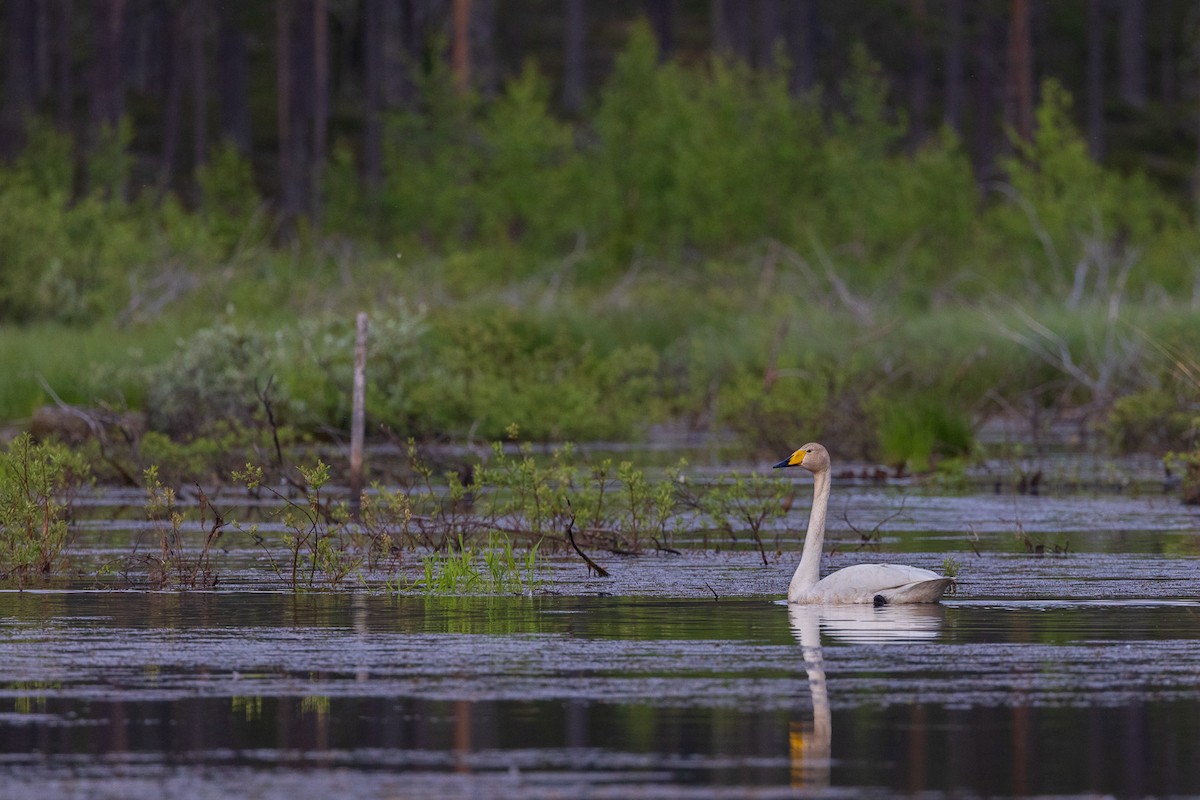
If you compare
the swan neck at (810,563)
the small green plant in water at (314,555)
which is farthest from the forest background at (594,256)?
the swan neck at (810,563)

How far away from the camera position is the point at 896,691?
885 centimetres

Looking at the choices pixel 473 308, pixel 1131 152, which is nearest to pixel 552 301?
pixel 473 308

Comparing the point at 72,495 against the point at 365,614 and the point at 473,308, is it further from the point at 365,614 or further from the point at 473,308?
the point at 473,308

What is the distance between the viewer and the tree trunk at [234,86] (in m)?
70.1

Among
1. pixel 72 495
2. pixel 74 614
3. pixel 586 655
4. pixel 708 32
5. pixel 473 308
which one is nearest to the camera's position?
pixel 586 655

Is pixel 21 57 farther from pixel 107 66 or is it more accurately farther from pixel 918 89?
pixel 918 89

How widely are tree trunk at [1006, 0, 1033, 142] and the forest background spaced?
70mm

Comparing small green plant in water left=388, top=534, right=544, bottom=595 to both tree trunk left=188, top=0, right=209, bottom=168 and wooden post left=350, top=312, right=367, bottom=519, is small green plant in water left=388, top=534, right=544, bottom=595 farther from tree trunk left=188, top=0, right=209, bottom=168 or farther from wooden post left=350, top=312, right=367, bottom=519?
tree trunk left=188, top=0, right=209, bottom=168

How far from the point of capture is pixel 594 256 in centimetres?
4206

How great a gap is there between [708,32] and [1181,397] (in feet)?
235

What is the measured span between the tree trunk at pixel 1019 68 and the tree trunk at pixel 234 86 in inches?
1039

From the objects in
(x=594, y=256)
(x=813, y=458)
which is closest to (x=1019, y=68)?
(x=594, y=256)

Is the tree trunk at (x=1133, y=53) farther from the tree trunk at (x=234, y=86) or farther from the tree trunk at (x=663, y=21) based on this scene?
the tree trunk at (x=234, y=86)

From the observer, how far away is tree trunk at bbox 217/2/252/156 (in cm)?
7012
